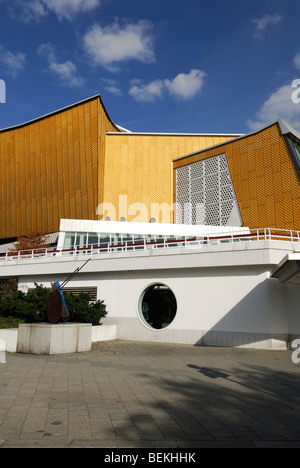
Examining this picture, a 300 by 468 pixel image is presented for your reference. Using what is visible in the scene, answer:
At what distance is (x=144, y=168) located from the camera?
43969 mm

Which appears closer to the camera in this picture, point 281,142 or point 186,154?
point 281,142

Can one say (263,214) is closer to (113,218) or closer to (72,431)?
(113,218)

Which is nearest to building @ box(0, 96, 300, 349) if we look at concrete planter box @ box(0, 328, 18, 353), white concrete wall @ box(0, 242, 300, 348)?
white concrete wall @ box(0, 242, 300, 348)

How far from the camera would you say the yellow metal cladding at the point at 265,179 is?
3192cm

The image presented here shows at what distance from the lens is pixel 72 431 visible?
17.8ft

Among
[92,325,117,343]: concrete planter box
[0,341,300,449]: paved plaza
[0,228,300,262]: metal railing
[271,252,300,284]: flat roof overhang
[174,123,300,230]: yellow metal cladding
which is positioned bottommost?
[0,341,300,449]: paved plaza

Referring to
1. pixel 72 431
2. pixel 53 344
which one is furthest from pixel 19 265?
pixel 72 431

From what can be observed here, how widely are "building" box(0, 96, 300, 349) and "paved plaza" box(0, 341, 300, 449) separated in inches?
154

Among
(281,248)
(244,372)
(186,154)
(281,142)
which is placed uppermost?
(186,154)

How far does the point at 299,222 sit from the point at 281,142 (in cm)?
Answer: 797

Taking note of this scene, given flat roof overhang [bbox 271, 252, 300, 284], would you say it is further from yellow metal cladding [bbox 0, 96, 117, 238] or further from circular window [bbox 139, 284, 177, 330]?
yellow metal cladding [bbox 0, 96, 117, 238]

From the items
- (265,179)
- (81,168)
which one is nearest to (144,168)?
(81,168)

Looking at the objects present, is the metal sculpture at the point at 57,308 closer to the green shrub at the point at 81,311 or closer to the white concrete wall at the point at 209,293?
the green shrub at the point at 81,311

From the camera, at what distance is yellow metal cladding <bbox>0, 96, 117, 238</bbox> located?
41.0 meters
